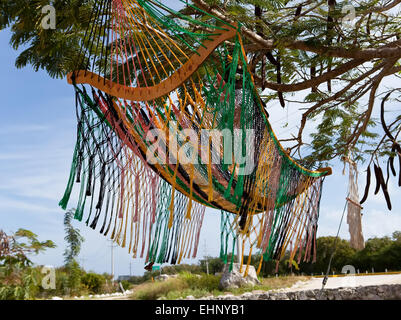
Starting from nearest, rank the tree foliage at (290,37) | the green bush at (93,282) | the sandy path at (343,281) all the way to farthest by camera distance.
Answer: the tree foliage at (290,37), the sandy path at (343,281), the green bush at (93,282)

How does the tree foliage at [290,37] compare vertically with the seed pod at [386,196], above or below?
above

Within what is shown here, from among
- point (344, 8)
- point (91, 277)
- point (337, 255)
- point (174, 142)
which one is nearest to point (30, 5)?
point (174, 142)

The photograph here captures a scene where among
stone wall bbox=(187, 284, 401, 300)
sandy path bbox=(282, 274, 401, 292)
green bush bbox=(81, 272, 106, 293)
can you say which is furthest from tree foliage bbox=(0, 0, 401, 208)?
green bush bbox=(81, 272, 106, 293)

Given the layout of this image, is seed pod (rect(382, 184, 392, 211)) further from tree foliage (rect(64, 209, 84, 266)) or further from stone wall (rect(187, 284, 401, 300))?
tree foliage (rect(64, 209, 84, 266))

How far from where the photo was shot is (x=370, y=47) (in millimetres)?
2676

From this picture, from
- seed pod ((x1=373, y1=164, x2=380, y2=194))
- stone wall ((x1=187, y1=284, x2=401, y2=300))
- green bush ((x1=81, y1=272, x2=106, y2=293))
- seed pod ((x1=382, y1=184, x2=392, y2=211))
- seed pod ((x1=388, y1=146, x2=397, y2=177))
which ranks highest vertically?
→ seed pod ((x1=388, y1=146, x2=397, y2=177))

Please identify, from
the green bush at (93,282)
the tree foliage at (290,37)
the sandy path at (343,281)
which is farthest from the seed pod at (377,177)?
the green bush at (93,282)

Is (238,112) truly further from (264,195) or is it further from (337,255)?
(337,255)

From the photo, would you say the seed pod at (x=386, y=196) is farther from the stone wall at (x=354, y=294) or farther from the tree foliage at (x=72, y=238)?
the tree foliage at (x=72, y=238)

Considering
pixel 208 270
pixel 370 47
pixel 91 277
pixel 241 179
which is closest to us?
pixel 241 179

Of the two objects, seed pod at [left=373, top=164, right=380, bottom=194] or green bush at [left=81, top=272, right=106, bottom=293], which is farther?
green bush at [left=81, top=272, right=106, bottom=293]

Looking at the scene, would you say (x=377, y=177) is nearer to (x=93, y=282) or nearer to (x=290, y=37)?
(x=290, y=37)

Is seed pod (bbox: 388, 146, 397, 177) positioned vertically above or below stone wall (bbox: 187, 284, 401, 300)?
above

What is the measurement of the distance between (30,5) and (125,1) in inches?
58.9
